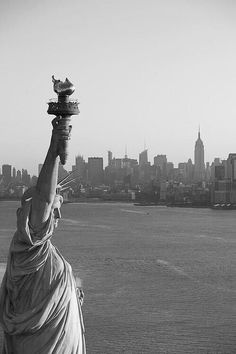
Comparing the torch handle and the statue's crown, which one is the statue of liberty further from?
the statue's crown

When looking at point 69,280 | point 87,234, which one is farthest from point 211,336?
point 87,234

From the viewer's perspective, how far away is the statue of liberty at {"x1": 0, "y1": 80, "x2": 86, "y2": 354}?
9.02ft

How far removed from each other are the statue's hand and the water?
7.58 m

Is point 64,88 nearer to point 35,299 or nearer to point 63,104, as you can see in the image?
point 63,104

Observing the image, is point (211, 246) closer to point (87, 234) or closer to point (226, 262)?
point (226, 262)

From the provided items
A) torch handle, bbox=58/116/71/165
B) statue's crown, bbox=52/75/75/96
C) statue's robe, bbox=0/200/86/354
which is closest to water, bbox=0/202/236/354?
statue's robe, bbox=0/200/86/354

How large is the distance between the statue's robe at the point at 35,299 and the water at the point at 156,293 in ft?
23.7

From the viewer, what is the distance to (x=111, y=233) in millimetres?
36844

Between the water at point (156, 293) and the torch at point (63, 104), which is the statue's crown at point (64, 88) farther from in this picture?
the water at point (156, 293)

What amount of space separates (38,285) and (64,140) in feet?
2.15

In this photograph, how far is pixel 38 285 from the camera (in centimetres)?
278

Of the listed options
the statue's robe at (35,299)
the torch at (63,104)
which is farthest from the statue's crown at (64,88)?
the statue's robe at (35,299)

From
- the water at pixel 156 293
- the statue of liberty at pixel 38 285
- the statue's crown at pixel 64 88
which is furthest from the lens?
the water at pixel 156 293

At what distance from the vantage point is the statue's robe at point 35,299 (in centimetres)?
275
